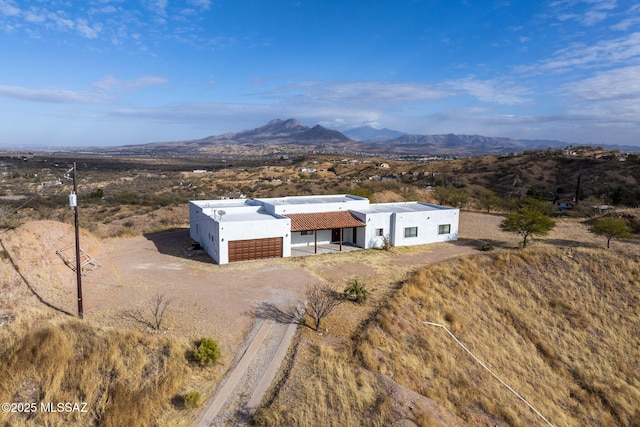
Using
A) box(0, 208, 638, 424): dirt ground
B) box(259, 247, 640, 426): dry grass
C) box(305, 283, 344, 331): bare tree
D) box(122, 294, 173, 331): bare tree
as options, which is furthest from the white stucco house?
box(122, 294, 173, 331): bare tree

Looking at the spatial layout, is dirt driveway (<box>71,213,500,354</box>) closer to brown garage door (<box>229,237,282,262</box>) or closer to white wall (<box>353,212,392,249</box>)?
brown garage door (<box>229,237,282,262</box>)

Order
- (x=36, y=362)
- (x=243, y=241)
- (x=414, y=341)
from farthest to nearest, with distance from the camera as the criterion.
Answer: (x=243, y=241) → (x=414, y=341) → (x=36, y=362)

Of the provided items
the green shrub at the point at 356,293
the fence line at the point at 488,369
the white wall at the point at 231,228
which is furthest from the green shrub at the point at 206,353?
the white wall at the point at 231,228

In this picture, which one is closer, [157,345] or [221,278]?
[157,345]

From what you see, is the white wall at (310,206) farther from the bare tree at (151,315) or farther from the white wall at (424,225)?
the bare tree at (151,315)

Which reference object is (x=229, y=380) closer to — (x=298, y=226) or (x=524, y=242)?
(x=298, y=226)

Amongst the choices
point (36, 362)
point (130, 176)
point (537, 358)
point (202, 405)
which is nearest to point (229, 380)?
point (202, 405)

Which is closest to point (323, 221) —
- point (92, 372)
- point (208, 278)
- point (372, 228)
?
point (372, 228)
